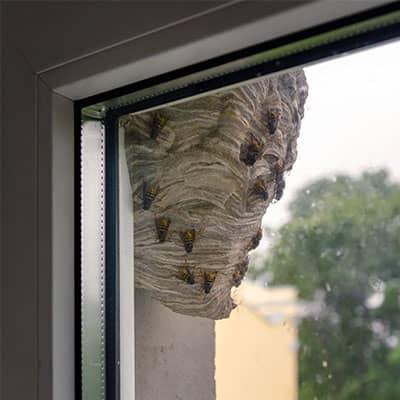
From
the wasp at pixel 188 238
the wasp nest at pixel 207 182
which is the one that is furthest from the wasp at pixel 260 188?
the wasp at pixel 188 238

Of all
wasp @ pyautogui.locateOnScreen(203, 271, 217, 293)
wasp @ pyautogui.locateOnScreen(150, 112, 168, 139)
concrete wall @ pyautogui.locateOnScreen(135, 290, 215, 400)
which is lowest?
concrete wall @ pyautogui.locateOnScreen(135, 290, 215, 400)

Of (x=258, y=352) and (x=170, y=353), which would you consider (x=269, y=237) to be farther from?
(x=170, y=353)

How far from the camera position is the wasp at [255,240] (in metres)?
0.77

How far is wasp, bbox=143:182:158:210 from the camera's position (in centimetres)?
85

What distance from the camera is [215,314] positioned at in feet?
2.68

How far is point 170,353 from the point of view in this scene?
2.94ft

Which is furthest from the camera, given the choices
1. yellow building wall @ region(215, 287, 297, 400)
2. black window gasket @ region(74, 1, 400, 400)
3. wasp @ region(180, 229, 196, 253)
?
wasp @ region(180, 229, 196, 253)

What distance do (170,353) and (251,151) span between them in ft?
1.06

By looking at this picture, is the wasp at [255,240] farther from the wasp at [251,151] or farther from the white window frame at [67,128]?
the white window frame at [67,128]

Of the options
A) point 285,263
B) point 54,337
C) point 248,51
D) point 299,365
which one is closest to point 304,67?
point 248,51

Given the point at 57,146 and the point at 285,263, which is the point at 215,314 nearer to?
the point at 285,263

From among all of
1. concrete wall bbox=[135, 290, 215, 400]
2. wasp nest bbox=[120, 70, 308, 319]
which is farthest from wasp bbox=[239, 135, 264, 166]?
concrete wall bbox=[135, 290, 215, 400]

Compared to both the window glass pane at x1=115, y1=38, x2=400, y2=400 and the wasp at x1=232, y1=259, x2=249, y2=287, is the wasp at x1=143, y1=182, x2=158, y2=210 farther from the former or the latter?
the wasp at x1=232, y1=259, x2=249, y2=287

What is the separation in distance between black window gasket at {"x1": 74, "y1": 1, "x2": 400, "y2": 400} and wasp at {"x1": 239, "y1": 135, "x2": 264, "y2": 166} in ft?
0.31
